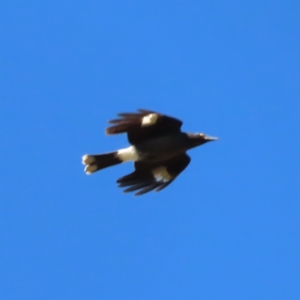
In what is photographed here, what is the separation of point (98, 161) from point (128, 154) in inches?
18.1

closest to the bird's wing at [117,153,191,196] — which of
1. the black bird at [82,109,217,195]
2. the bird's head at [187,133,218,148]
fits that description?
the black bird at [82,109,217,195]

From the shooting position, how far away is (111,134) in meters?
16.7

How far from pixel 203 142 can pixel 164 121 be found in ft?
2.48

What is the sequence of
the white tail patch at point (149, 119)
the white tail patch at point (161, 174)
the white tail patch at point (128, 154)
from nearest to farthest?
1. the white tail patch at point (149, 119)
2. the white tail patch at point (128, 154)
3. the white tail patch at point (161, 174)

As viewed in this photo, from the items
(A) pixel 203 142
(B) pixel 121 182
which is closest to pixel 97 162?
(B) pixel 121 182

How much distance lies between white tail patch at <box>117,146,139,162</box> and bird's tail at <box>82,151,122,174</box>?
0.05 meters

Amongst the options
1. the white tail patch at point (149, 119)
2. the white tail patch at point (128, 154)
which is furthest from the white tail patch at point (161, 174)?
the white tail patch at point (149, 119)

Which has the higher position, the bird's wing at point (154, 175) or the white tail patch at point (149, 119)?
the white tail patch at point (149, 119)

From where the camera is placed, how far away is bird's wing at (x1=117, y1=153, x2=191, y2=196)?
1714cm

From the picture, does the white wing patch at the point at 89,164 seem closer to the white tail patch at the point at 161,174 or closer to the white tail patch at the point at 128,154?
the white tail patch at the point at 128,154

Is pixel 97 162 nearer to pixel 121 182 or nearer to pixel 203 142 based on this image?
pixel 121 182

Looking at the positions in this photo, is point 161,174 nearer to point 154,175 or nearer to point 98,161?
point 154,175

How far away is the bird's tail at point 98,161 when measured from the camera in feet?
55.8

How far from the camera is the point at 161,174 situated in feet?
57.1
